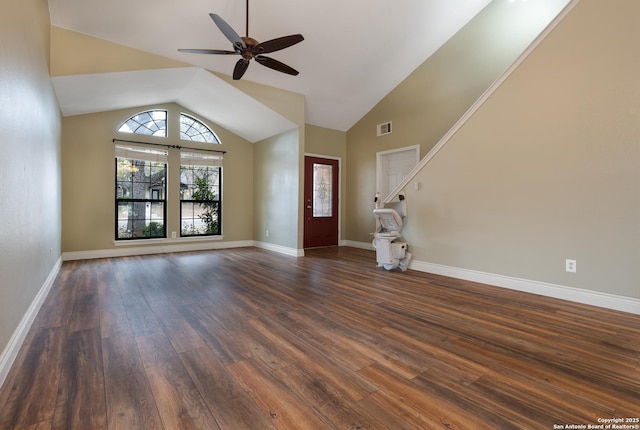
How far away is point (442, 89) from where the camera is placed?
5.50 metres

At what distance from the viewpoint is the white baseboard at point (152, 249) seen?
5.41 m

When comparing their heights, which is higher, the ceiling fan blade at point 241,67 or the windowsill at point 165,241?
the ceiling fan blade at point 241,67

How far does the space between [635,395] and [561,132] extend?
265 centimetres

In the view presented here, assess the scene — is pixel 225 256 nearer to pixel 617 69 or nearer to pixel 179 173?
pixel 179 173

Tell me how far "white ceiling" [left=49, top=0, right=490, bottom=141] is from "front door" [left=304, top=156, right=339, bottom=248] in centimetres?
120

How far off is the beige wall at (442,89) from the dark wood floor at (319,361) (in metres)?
3.48

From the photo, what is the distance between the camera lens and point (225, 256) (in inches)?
229

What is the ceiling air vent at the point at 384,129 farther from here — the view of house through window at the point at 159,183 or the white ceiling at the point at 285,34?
the view of house through window at the point at 159,183

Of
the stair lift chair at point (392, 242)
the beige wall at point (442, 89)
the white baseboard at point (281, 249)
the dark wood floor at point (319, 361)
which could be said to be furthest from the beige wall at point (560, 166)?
the white baseboard at point (281, 249)

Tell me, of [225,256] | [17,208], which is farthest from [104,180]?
[17,208]

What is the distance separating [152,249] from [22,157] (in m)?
4.12

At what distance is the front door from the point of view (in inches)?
267

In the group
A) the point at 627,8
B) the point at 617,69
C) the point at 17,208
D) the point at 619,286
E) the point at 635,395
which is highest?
the point at 627,8

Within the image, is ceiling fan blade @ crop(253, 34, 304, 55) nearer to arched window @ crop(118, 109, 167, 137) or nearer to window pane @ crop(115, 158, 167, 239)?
arched window @ crop(118, 109, 167, 137)
